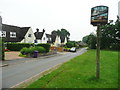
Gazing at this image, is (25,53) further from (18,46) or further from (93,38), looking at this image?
(93,38)

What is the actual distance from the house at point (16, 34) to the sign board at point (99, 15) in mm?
30657

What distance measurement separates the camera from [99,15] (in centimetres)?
586

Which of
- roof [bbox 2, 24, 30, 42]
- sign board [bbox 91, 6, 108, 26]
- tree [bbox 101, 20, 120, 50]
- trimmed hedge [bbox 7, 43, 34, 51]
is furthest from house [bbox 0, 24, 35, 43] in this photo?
tree [bbox 101, 20, 120, 50]

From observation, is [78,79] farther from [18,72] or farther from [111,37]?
[111,37]

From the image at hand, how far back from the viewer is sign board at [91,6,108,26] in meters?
5.77

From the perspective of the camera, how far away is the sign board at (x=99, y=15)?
577 centimetres

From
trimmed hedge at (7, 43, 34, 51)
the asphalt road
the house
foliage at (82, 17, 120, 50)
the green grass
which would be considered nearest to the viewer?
the green grass

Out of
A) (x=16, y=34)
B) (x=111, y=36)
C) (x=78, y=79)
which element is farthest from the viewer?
(x=111, y=36)

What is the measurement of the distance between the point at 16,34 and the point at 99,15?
34.6 metres

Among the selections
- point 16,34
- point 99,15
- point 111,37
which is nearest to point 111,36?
point 111,37

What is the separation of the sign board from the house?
30.7m

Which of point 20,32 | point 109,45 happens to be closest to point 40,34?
point 20,32

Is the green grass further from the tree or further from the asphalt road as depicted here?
the tree

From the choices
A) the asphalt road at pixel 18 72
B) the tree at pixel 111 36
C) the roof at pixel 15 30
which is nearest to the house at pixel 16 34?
the roof at pixel 15 30
